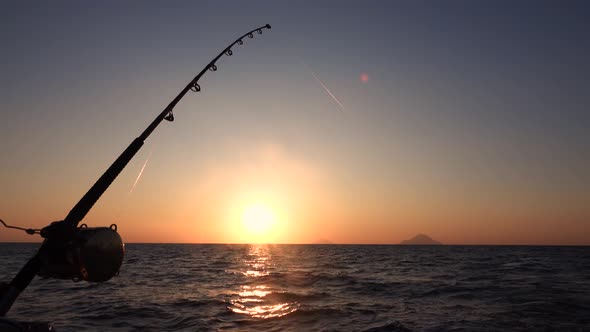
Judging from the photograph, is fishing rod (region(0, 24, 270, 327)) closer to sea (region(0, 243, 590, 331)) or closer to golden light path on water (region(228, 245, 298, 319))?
sea (region(0, 243, 590, 331))

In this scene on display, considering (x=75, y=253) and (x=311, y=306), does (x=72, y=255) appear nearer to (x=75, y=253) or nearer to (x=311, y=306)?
(x=75, y=253)

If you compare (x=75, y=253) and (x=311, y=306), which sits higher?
(x=75, y=253)

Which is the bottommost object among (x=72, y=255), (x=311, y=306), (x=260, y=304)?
(x=260, y=304)

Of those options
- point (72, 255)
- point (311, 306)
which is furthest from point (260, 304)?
point (72, 255)

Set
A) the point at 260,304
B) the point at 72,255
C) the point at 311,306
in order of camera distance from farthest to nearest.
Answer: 1. the point at 260,304
2. the point at 311,306
3. the point at 72,255

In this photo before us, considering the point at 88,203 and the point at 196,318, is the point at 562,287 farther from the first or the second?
the point at 88,203

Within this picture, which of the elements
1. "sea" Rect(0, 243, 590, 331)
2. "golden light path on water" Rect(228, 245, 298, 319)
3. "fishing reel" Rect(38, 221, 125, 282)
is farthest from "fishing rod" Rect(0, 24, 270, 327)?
"golden light path on water" Rect(228, 245, 298, 319)

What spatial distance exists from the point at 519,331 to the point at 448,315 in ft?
8.60

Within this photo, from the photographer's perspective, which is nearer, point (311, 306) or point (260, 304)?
point (311, 306)

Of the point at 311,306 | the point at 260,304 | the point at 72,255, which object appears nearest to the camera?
the point at 72,255

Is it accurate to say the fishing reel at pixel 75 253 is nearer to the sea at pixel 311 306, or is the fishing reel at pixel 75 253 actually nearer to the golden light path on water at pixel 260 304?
the sea at pixel 311 306

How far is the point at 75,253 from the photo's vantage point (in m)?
3.50

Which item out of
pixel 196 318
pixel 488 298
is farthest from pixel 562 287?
pixel 196 318

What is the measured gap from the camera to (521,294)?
17.8 m
